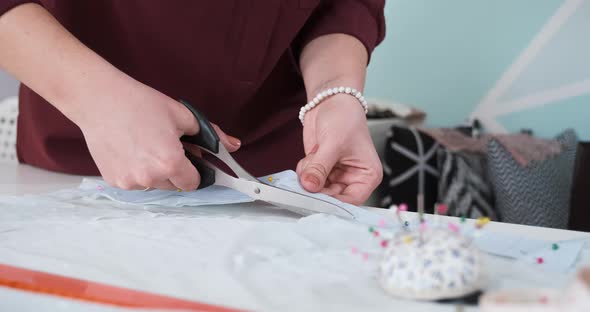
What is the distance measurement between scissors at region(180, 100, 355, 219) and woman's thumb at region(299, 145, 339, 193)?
0.04m

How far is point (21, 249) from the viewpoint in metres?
0.65

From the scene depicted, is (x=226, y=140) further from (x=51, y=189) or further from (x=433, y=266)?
(x=433, y=266)

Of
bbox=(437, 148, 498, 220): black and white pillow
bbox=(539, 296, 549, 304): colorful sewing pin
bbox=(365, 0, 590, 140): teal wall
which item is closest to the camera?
bbox=(539, 296, 549, 304): colorful sewing pin

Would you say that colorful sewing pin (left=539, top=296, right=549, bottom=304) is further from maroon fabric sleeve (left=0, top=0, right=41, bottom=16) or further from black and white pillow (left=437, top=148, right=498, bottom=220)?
black and white pillow (left=437, top=148, right=498, bottom=220)

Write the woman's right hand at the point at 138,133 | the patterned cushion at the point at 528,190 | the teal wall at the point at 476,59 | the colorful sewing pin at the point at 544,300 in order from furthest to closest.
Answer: the teal wall at the point at 476,59
the patterned cushion at the point at 528,190
the woman's right hand at the point at 138,133
the colorful sewing pin at the point at 544,300

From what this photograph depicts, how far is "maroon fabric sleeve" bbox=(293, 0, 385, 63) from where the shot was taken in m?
1.11

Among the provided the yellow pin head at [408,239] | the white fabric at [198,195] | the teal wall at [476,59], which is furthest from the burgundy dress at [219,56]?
the teal wall at [476,59]

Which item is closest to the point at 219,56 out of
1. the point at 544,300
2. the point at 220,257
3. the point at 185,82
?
the point at 185,82

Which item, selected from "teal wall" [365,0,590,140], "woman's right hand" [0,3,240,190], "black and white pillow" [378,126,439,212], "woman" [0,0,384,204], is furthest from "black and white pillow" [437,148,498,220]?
"woman's right hand" [0,3,240,190]

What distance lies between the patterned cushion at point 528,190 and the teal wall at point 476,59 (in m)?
0.34

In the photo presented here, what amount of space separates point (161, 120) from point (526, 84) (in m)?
2.17

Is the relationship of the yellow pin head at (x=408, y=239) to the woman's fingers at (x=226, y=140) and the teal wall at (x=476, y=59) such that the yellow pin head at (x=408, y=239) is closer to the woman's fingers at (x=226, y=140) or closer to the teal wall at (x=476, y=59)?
the woman's fingers at (x=226, y=140)

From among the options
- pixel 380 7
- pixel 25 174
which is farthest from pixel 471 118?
pixel 25 174

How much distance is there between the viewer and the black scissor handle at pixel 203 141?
0.80 metres
